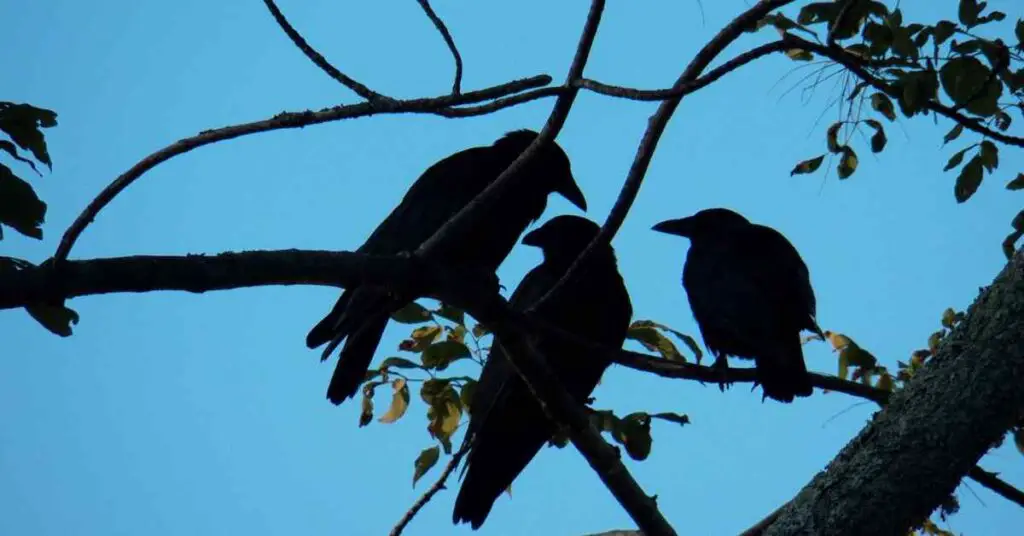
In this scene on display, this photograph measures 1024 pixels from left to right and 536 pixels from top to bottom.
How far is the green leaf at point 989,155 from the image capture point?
3965 mm

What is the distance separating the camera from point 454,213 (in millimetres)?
5207

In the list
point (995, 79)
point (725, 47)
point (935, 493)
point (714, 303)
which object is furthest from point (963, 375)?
point (714, 303)

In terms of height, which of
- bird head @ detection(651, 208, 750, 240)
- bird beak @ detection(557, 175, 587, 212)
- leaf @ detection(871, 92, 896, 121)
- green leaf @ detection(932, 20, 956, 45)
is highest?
bird beak @ detection(557, 175, 587, 212)

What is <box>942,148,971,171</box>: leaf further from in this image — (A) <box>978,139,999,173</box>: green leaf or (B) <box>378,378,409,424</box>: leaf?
(B) <box>378,378,409,424</box>: leaf

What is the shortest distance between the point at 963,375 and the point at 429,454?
2.28 metres

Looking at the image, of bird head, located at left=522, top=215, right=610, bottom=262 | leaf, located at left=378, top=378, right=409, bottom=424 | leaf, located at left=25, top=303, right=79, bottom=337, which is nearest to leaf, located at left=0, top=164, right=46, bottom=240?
leaf, located at left=25, top=303, right=79, bottom=337

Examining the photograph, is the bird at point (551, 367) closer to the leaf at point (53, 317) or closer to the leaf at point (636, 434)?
the leaf at point (636, 434)

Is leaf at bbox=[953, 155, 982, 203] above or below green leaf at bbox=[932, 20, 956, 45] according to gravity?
below

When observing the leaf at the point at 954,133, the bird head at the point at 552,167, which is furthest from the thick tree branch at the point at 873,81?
the bird head at the point at 552,167

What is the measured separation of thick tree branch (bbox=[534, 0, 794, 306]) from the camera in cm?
309

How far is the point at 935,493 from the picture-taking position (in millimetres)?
2492

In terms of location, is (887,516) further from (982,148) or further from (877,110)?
(877,110)

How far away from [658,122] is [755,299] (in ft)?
6.67

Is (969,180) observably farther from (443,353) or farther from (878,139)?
(443,353)
